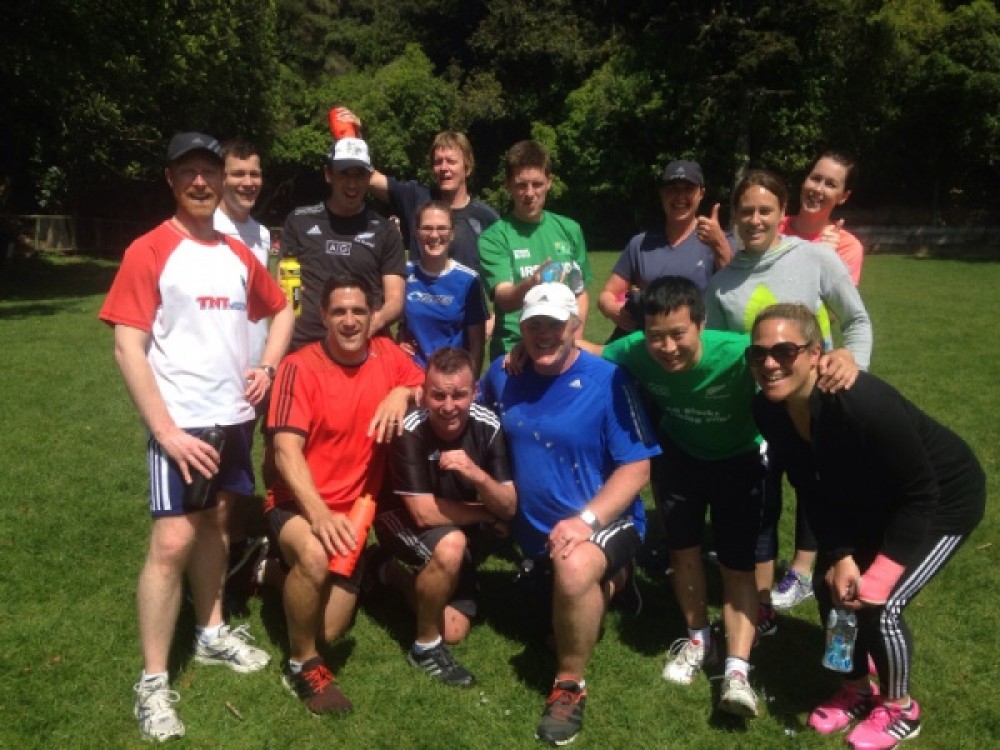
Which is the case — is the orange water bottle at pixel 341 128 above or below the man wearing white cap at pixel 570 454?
above

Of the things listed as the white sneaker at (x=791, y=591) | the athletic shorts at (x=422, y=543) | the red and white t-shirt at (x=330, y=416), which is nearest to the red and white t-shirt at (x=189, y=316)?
the red and white t-shirt at (x=330, y=416)

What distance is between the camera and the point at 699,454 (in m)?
4.24

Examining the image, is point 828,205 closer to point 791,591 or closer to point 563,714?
point 791,591

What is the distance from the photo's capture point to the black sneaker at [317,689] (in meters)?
3.82

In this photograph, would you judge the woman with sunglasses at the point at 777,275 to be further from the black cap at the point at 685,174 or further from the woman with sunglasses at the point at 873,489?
the woman with sunglasses at the point at 873,489

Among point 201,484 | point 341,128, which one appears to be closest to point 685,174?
point 341,128

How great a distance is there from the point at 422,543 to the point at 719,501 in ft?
4.76

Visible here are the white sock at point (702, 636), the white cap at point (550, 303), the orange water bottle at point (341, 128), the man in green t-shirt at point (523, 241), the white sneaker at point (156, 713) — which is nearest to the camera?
the white sneaker at point (156, 713)

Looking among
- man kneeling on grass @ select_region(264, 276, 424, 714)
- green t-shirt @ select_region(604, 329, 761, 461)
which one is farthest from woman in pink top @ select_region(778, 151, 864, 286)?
man kneeling on grass @ select_region(264, 276, 424, 714)

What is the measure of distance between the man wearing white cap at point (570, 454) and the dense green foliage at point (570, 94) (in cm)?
1877

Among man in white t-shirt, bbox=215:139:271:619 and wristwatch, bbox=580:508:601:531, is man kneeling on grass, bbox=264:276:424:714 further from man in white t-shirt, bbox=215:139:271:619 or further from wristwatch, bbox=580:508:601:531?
wristwatch, bbox=580:508:601:531

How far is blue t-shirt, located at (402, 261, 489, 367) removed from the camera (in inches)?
208

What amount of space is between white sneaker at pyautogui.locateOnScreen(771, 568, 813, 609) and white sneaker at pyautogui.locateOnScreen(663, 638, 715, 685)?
0.77m

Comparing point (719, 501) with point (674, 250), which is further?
point (674, 250)
